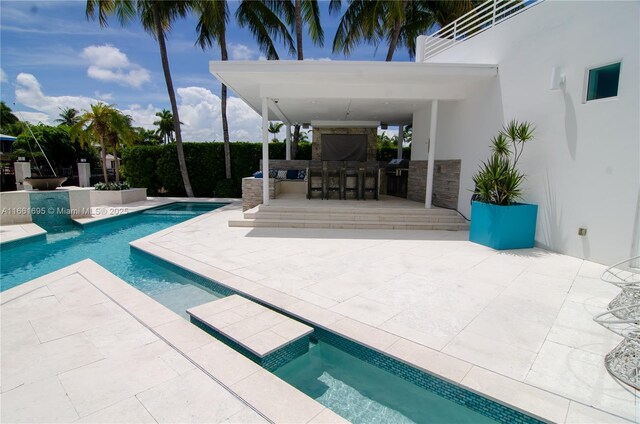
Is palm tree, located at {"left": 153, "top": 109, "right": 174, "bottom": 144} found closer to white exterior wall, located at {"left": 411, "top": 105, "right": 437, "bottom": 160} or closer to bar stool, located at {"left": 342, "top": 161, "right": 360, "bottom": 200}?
bar stool, located at {"left": 342, "top": 161, "right": 360, "bottom": 200}

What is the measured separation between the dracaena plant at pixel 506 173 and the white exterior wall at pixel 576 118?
217mm

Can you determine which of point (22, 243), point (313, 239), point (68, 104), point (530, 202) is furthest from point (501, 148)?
point (68, 104)

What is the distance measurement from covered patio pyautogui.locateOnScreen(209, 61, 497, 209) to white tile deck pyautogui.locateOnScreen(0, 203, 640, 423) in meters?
4.22

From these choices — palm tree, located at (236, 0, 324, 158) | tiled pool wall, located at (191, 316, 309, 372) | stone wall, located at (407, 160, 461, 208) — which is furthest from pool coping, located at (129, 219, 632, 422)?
palm tree, located at (236, 0, 324, 158)

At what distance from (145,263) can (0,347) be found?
10.2 ft

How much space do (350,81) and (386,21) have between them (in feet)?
25.3

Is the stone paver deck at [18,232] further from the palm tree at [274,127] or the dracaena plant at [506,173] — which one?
the palm tree at [274,127]

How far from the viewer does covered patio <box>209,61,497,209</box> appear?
23.6 feet

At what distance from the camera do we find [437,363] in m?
2.65

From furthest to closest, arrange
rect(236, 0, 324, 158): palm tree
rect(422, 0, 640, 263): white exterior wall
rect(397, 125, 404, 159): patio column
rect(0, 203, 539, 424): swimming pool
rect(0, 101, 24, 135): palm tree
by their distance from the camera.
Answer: rect(0, 101, 24, 135): palm tree
rect(236, 0, 324, 158): palm tree
rect(397, 125, 404, 159): patio column
rect(422, 0, 640, 263): white exterior wall
rect(0, 203, 539, 424): swimming pool

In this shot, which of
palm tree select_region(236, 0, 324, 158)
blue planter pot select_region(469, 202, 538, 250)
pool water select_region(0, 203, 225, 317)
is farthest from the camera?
palm tree select_region(236, 0, 324, 158)

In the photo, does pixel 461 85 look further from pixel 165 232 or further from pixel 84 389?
pixel 84 389

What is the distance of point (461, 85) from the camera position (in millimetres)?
8555

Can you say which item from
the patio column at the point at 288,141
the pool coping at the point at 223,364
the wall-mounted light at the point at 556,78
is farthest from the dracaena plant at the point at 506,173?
the patio column at the point at 288,141
